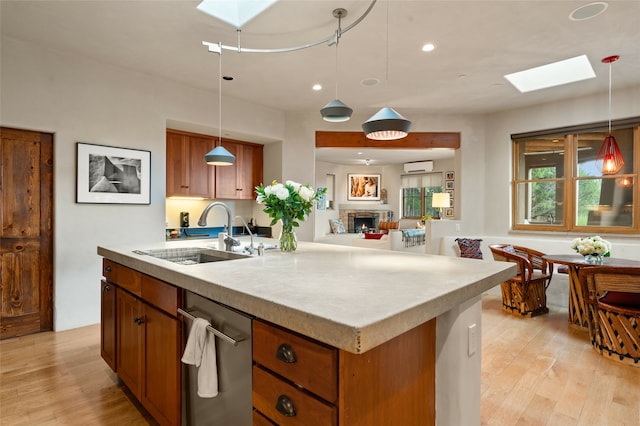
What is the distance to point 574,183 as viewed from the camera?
501 centimetres

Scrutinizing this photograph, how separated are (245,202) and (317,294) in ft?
16.7

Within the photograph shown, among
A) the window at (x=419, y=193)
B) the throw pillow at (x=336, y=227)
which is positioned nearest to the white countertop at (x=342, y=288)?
the throw pillow at (x=336, y=227)

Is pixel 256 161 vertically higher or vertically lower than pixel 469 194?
higher

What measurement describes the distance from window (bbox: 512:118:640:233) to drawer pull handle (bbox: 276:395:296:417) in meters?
5.45

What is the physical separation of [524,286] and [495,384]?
6.29ft

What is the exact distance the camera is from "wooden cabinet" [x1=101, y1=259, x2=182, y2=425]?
A: 1607 millimetres

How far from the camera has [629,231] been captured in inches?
179

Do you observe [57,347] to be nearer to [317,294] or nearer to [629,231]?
[317,294]

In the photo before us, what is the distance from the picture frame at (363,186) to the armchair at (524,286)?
6.84m

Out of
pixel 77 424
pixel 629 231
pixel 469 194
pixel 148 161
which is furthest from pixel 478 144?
pixel 77 424

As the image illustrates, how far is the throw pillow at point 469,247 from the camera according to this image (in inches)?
202

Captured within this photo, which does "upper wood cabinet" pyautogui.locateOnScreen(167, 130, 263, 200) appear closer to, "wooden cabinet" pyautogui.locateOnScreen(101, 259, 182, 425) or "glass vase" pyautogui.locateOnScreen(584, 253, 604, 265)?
"wooden cabinet" pyautogui.locateOnScreen(101, 259, 182, 425)

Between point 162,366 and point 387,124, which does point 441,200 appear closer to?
point 387,124

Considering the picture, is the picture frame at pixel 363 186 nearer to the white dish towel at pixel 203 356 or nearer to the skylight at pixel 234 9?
the skylight at pixel 234 9
